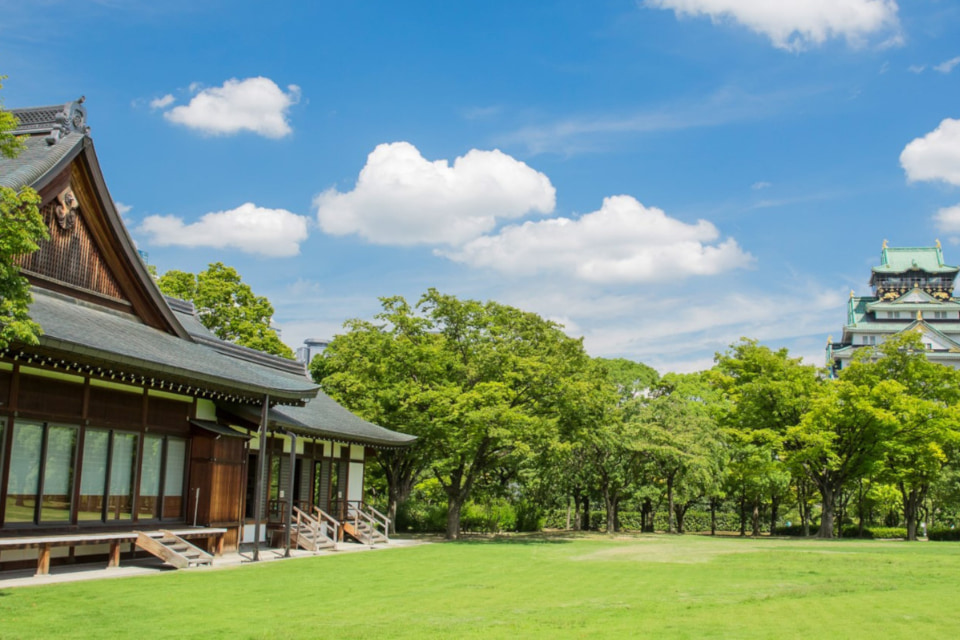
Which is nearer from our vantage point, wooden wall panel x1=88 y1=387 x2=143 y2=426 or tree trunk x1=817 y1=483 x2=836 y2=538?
wooden wall panel x1=88 y1=387 x2=143 y2=426

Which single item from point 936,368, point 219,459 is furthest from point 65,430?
point 936,368

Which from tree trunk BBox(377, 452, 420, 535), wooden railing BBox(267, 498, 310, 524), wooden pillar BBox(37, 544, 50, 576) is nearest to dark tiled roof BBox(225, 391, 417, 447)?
wooden railing BBox(267, 498, 310, 524)

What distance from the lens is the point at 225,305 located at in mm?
41938

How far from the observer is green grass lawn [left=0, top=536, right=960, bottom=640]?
30.6ft

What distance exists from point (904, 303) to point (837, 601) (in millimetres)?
84485

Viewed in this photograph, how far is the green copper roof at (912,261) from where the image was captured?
88188mm

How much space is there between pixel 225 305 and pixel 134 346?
27146mm

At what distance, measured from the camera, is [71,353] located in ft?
43.7

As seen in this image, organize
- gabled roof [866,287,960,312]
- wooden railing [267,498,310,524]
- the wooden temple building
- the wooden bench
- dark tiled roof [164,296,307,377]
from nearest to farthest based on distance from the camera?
the wooden bench, the wooden temple building, wooden railing [267,498,310,524], dark tiled roof [164,296,307,377], gabled roof [866,287,960,312]

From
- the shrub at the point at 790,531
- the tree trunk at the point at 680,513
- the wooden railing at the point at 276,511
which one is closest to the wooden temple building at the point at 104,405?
the wooden railing at the point at 276,511

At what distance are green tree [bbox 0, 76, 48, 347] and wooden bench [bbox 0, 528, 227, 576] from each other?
4.73 metres

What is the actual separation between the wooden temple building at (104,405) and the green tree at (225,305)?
19.4 metres

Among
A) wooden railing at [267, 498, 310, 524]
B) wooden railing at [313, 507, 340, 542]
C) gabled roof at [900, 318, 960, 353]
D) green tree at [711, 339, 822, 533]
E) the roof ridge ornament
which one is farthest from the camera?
gabled roof at [900, 318, 960, 353]

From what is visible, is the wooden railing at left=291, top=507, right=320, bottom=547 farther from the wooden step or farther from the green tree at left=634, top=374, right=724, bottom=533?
the green tree at left=634, top=374, right=724, bottom=533
